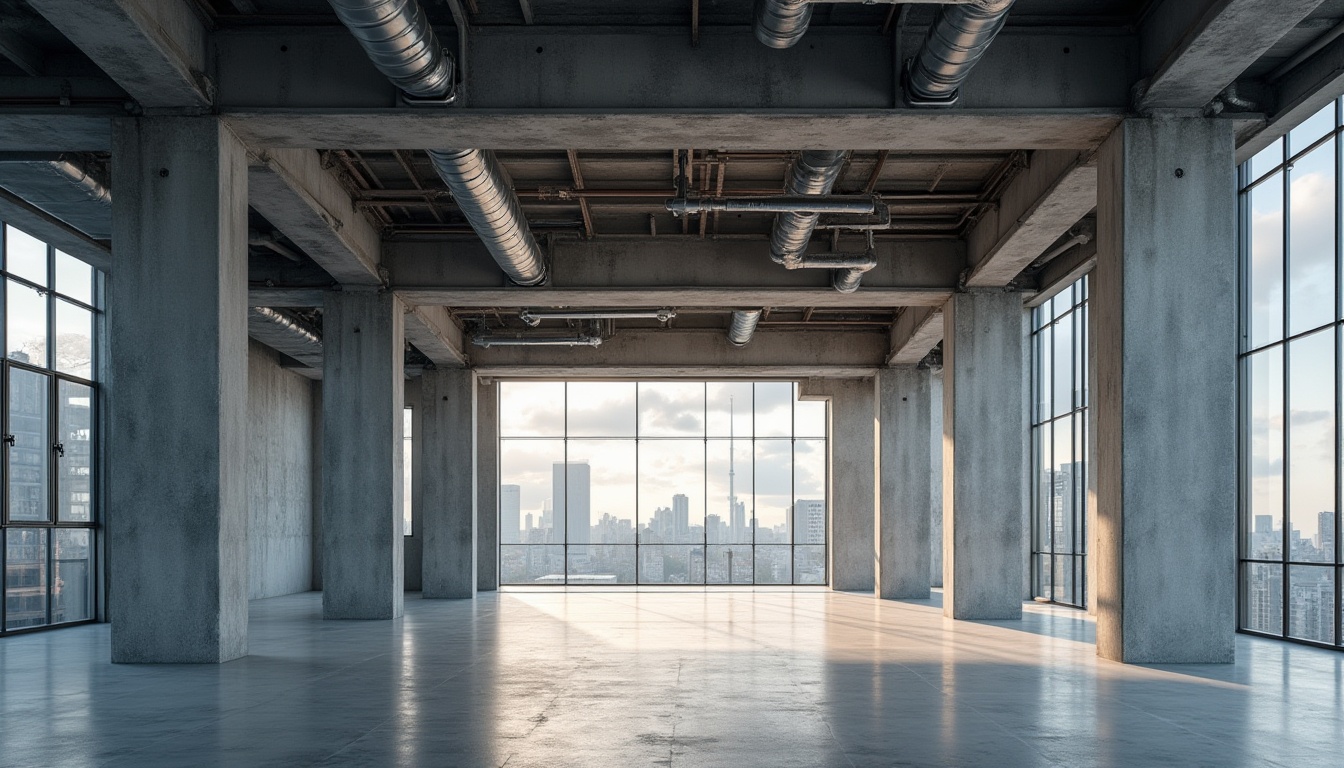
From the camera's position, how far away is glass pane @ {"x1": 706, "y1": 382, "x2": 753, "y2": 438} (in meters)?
47.1

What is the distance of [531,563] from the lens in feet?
155

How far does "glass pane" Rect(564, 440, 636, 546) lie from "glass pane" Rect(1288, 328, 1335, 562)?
29764 mm

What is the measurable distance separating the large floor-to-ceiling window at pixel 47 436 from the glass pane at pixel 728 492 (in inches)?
1000

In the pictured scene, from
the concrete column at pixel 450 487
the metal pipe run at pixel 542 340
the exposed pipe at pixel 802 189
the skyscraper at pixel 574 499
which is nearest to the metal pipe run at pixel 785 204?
the exposed pipe at pixel 802 189

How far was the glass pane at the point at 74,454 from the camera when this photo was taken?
24.8m

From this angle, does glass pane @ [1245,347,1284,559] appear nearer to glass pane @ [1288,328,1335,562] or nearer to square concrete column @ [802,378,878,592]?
glass pane @ [1288,328,1335,562]

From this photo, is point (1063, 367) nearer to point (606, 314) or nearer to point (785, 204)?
point (606, 314)

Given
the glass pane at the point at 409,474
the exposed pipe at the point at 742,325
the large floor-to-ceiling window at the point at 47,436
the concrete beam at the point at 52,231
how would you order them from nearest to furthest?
1. the concrete beam at the point at 52,231
2. the large floor-to-ceiling window at the point at 47,436
3. the exposed pipe at the point at 742,325
4. the glass pane at the point at 409,474

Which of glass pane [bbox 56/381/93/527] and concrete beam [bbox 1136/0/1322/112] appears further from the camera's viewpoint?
glass pane [bbox 56/381/93/527]

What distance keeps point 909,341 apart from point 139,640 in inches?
818

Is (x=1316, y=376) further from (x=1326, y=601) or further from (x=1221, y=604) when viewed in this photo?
(x=1221, y=604)

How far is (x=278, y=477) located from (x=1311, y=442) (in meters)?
30.0

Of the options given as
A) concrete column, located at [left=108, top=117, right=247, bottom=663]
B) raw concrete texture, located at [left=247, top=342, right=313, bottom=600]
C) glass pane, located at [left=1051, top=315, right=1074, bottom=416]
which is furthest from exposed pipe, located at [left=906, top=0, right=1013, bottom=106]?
raw concrete texture, located at [left=247, top=342, right=313, bottom=600]

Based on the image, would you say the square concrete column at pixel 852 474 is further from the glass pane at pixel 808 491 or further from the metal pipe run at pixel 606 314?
the metal pipe run at pixel 606 314
